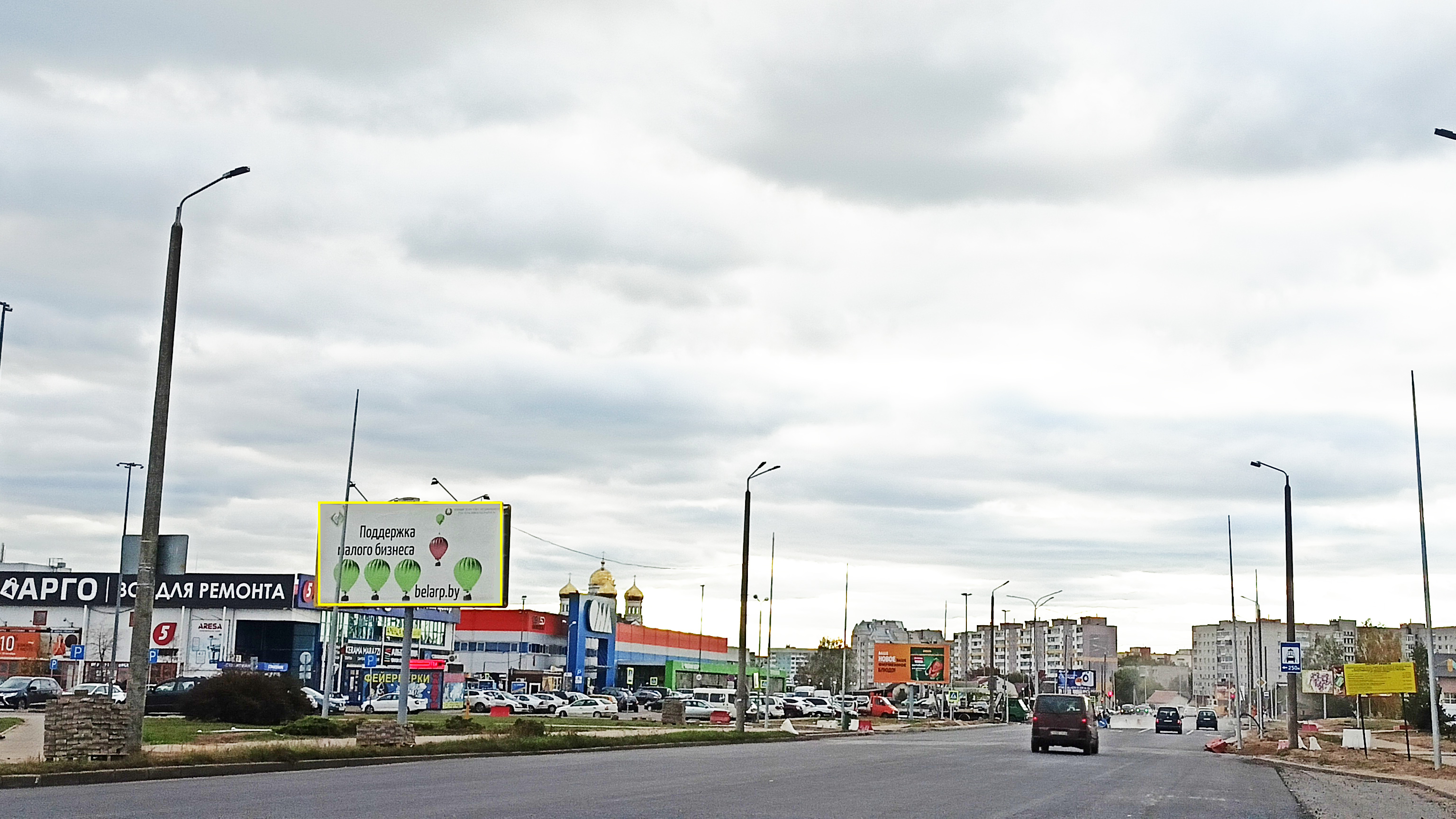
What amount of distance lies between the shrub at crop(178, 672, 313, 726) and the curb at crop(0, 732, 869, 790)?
45.6ft

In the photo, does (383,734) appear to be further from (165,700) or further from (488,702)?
(488,702)

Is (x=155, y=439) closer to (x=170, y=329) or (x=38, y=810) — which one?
(x=170, y=329)

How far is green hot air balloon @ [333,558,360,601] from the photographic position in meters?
33.2

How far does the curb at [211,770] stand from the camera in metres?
18.9

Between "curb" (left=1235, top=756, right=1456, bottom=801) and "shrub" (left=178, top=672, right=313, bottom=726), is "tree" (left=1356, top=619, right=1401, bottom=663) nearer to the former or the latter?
"curb" (left=1235, top=756, right=1456, bottom=801)

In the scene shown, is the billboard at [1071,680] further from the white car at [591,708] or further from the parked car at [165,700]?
the parked car at [165,700]

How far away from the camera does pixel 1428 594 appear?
3506 cm

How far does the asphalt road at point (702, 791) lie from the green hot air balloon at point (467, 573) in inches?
184

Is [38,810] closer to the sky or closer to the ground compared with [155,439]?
closer to the ground

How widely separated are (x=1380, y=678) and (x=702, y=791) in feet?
90.5

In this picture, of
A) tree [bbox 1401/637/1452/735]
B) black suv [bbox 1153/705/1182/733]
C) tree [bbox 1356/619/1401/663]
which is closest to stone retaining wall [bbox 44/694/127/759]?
tree [bbox 1401/637/1452/735]

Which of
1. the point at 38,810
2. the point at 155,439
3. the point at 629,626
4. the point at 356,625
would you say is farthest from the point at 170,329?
the point at 629,626

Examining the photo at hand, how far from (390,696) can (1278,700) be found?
136868mm

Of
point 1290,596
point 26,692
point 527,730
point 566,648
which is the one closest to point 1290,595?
point 1290,596
